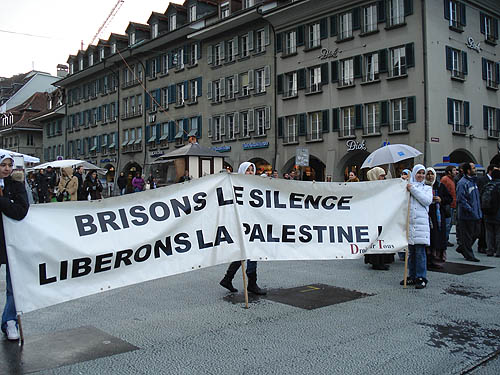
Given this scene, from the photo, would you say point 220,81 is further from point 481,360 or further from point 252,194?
point 481,360

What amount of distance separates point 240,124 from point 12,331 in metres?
36.1

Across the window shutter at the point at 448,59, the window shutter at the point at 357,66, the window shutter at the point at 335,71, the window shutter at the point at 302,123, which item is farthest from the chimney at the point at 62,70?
the window shutter at the point at 448,59

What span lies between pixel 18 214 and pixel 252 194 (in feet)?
9.43

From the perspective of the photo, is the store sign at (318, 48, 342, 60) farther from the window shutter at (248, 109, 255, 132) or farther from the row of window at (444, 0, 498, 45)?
the window shutter at (248, 109, 255, 132)

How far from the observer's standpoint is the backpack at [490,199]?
37.5 ft

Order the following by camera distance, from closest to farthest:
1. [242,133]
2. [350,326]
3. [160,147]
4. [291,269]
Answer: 1. [350,326]
2. [291,269]
3. [242,133]
4. [160,147]

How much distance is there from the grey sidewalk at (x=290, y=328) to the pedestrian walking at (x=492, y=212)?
3382 millimetres

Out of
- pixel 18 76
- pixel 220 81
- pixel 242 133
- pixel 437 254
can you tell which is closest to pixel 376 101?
pixel 242 133

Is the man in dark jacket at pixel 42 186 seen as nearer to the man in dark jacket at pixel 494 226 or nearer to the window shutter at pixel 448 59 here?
the man in dark jacket at pixel 494 226

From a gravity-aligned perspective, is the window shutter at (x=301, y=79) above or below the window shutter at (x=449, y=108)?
above

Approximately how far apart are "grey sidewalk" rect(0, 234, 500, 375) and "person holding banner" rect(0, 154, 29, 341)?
0.34 m

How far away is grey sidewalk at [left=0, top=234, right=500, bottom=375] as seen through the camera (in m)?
4.53

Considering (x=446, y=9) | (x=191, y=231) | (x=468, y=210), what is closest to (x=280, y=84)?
(x=446, y=9)

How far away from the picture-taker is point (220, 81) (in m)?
42.4
